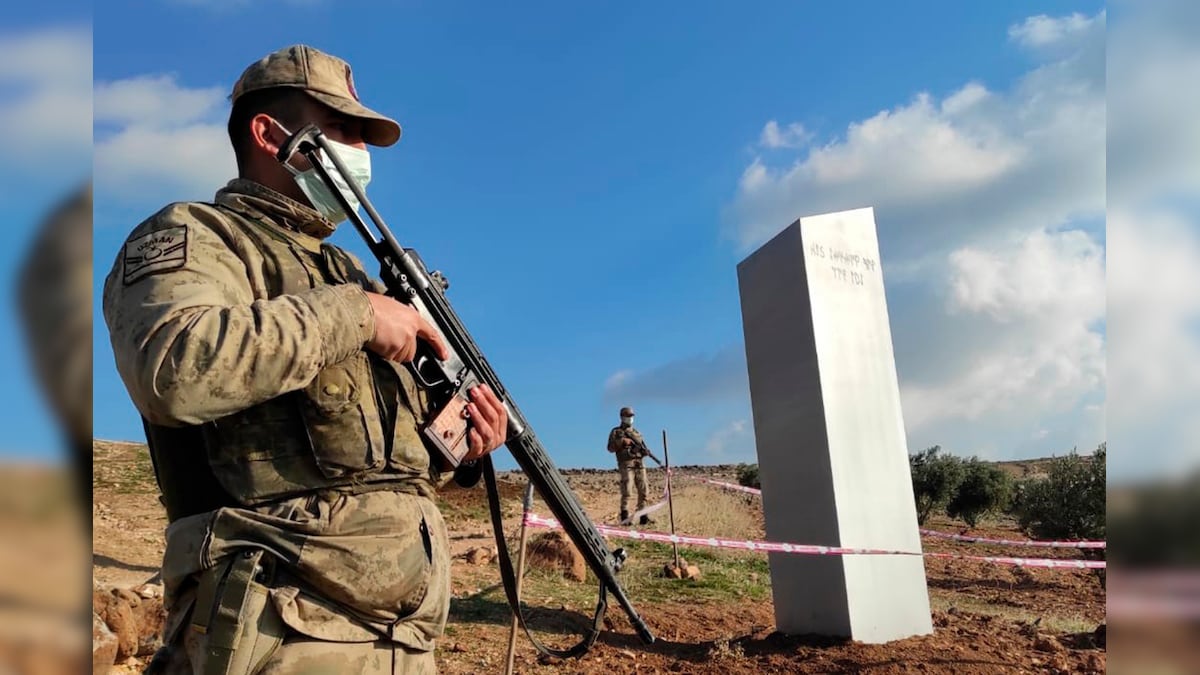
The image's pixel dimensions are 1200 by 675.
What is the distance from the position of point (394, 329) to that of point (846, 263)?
16.3ft

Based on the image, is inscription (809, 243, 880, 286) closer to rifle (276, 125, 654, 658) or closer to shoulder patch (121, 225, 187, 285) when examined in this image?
rifle (276, 125, 654, 658)

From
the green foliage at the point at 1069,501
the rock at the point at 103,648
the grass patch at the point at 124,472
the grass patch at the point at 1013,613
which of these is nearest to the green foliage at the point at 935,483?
the green foliage at the point at 1069,501

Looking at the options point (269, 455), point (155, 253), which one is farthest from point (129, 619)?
point (155, 253)

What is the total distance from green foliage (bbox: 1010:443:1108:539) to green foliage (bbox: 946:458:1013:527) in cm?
392

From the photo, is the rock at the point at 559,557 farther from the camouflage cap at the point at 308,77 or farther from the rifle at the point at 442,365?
the camouflage cap at the point at 308,77

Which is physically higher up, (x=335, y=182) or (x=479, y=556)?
(x=335, y=182)

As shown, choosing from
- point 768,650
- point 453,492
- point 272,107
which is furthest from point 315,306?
point 453,492

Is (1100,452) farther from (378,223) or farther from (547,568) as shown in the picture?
(378,223)

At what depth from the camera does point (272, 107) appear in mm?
1930

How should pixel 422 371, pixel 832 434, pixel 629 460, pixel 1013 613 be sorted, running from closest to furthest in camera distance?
pixel 422 371 < pixel 832 434 < pixel 1013 613 < pixel 629 460

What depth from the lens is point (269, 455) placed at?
1.59 meters

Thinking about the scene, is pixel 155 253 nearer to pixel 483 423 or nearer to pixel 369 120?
pixel 369 120

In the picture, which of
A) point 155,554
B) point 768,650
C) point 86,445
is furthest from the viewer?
point 155,554

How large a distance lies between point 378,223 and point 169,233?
568 millimetres
